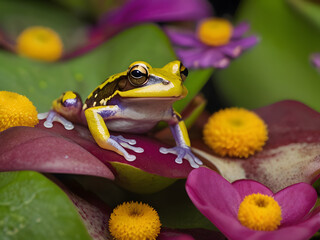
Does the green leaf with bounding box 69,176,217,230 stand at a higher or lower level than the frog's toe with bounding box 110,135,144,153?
lower

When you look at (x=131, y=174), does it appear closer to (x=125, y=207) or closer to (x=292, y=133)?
(x=125, y=207)

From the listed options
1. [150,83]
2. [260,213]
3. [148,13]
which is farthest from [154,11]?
[260,213]

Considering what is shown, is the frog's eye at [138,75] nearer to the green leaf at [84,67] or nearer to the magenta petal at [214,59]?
the green leaf at [84,67]

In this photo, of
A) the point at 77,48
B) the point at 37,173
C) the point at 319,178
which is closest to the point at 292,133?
the point at 319,178

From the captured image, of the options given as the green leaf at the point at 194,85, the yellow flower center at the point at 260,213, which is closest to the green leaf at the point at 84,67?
the green leaf at the point at 194,85

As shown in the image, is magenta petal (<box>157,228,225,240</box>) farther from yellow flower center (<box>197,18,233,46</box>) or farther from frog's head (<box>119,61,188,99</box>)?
yellow flower center (<box>197,18,233,46</box>)

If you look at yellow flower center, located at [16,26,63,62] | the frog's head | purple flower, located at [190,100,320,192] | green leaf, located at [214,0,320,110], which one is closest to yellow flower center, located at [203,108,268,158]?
purple flower, located at [190,100,320,192]
